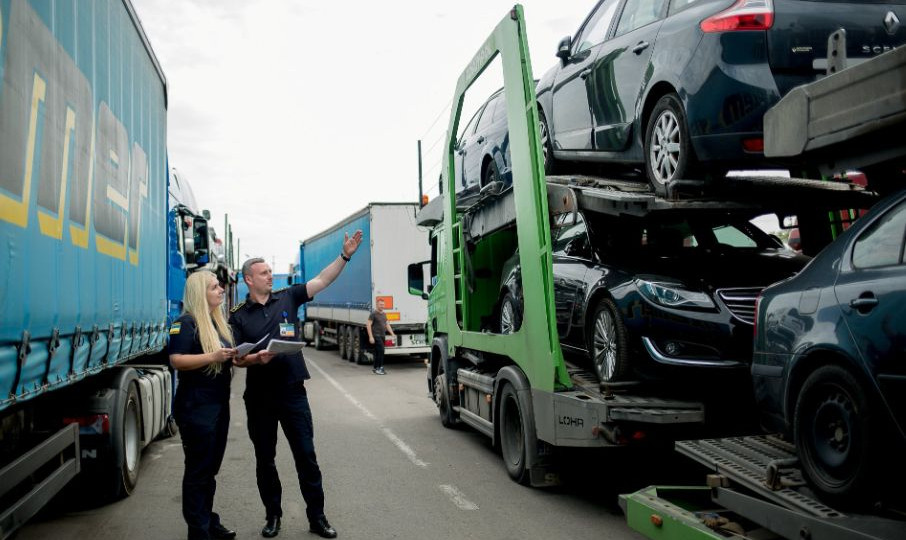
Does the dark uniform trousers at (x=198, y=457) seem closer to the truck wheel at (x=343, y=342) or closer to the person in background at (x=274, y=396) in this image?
the person in background at (x=274, y=396)

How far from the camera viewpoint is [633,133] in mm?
6645

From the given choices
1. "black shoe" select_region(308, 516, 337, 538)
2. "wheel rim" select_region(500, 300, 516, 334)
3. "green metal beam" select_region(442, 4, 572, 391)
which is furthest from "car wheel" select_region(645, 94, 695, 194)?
"black shoe" select_region(308, 516, 337, 538)

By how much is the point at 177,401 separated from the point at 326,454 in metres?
3.90

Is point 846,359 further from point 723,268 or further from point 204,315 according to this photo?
point 204,315

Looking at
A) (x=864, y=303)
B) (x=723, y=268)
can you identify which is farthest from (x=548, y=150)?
(x=864, y=303)

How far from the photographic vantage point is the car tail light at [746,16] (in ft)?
17.7

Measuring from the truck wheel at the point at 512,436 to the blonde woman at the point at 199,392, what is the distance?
9.04ft

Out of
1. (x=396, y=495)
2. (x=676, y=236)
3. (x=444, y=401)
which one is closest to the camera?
(x=676, y=236)

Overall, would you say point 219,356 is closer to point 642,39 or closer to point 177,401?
point 177,401

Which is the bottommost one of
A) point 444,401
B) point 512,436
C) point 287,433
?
point 512,436

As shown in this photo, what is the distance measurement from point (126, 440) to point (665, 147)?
499 centimetres

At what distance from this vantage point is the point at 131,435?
293 inches

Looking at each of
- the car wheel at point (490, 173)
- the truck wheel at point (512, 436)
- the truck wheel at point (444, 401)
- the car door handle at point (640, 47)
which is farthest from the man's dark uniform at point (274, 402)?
the truck wheel at point (444, 401)

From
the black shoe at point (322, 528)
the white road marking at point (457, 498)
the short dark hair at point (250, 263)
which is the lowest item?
the white road marking at point (457, 498)
